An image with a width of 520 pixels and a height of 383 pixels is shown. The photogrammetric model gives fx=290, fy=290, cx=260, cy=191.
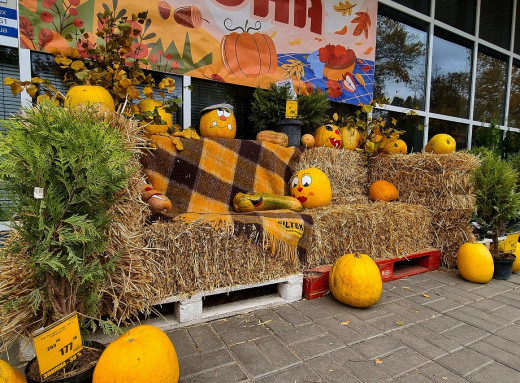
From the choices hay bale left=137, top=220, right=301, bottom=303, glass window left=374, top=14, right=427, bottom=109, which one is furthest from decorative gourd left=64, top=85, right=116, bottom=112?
glass window left=374, top=14, right=427, bottom=109

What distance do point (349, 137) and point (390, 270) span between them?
5.66ft

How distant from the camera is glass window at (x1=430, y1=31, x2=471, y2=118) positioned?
527 cm

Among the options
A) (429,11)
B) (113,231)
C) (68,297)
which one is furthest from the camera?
(429,11)

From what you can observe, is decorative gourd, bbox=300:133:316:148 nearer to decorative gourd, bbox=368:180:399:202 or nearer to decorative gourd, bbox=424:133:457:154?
decorative gourd, bbox=368:180:399:202

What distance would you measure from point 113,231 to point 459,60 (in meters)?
6.69

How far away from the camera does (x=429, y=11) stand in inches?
197

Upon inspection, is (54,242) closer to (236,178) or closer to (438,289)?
(236,178)

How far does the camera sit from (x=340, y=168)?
134 inches

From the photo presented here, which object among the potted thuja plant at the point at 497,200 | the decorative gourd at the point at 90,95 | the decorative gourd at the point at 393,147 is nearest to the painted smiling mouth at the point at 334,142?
the decorative gourd at the point at 393,147

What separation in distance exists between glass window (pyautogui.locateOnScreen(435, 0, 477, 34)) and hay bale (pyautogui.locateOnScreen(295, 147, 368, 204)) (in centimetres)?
362

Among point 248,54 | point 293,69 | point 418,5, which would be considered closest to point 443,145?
point 293,69

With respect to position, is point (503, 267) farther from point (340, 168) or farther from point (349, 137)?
point (349, 137)

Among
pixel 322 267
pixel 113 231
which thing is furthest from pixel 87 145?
pixel 322 267

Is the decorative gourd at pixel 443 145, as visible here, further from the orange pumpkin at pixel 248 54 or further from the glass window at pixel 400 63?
the orange pumpkin at pixel 248 54
